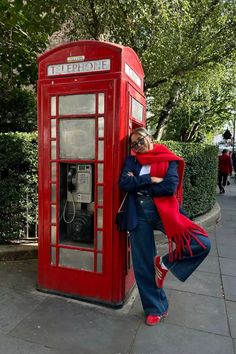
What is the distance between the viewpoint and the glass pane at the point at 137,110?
143 inches

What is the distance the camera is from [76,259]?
3629 millimetres

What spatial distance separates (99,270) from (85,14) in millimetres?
5070

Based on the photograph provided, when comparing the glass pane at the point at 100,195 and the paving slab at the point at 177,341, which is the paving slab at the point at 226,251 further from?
the glass pane at the point at 100,195

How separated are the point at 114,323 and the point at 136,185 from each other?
129cm

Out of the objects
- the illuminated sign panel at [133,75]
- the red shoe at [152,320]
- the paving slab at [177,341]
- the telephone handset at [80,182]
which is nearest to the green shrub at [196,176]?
the illuminated sign panel at [133,75]

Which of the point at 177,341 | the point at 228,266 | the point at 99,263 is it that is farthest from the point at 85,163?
the point at 228,266

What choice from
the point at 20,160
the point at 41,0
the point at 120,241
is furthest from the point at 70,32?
the point at 120,241

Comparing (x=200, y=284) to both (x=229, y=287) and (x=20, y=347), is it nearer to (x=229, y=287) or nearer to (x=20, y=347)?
(x=229, y=287)

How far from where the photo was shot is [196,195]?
269 inches

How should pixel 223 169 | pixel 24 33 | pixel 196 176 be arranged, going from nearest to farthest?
1. pixel 24 33
2. pixel 196 176
3. pixel 223 169

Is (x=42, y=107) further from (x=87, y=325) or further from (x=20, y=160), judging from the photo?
(x=87, y=325)

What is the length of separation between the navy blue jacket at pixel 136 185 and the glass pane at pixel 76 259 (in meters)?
0.66

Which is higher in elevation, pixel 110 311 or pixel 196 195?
pixel 196 195

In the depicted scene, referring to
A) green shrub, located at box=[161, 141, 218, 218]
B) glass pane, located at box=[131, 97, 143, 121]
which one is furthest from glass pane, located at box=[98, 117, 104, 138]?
green shrub, located at box=[161, 141, 218, 218]
